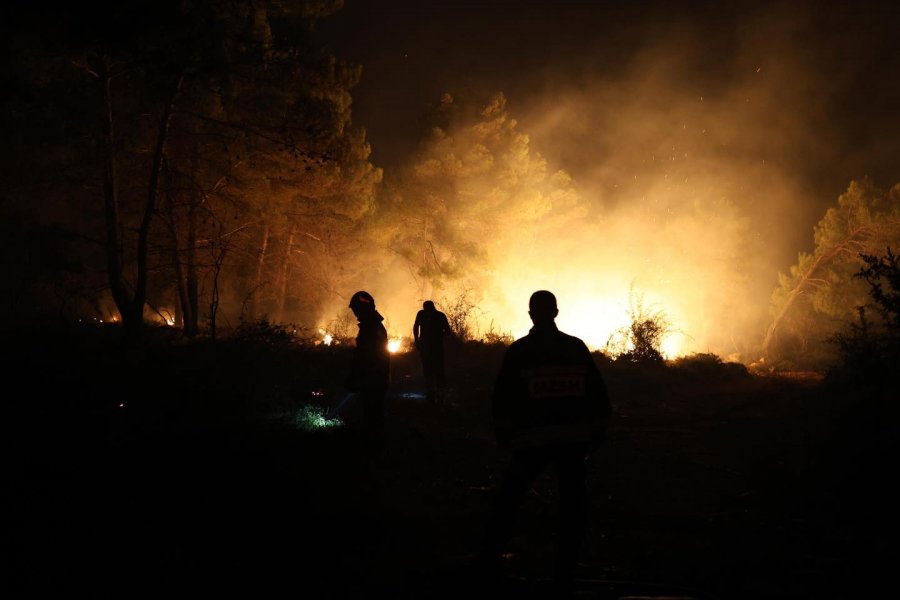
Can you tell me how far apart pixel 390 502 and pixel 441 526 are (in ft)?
2.47

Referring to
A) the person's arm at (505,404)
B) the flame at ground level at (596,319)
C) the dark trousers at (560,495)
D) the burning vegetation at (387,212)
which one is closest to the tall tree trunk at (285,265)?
the burning vegetation at (387,212)

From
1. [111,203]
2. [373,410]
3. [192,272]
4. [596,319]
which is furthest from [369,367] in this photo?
[596,319]

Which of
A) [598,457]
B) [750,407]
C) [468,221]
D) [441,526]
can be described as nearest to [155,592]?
[441,526]

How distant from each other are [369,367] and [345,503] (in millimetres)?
2174

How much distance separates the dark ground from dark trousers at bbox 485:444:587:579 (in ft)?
0.90

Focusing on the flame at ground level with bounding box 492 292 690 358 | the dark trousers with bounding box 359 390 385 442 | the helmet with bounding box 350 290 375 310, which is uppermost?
the flame at ground level with bounding box 492 292 690 358

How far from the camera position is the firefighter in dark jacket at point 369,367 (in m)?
7.66

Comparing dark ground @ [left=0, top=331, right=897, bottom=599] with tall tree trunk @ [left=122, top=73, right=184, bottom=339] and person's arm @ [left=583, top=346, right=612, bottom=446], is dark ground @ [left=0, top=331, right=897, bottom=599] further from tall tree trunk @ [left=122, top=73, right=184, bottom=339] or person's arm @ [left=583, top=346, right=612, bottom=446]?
tall tree trunk @ [left=122, top=73, right=184, bottom=339]

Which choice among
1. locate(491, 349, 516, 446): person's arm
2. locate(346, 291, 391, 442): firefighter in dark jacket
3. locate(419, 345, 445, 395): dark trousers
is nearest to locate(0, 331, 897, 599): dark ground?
locate(346, 291, 391, 442): firefighter in dark jacket

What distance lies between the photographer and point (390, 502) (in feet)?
20.6

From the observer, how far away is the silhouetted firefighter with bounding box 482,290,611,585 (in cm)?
432

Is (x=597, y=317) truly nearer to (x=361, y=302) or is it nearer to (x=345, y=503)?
(x=361, y=302)

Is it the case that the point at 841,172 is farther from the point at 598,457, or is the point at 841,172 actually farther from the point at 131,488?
the point at 131,488

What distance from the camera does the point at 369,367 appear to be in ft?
25.2
